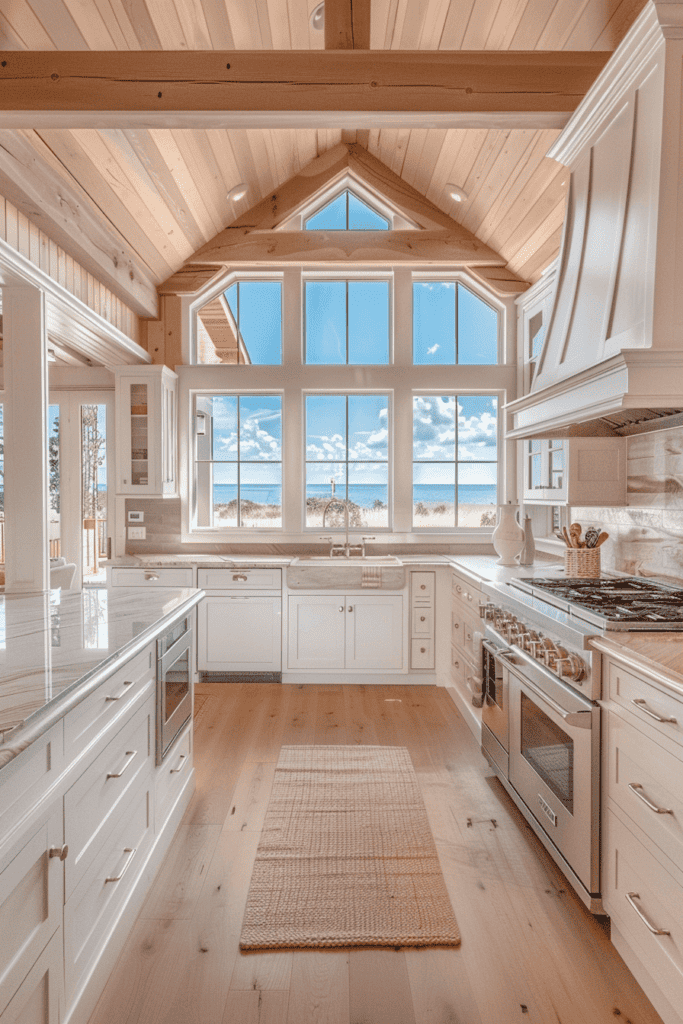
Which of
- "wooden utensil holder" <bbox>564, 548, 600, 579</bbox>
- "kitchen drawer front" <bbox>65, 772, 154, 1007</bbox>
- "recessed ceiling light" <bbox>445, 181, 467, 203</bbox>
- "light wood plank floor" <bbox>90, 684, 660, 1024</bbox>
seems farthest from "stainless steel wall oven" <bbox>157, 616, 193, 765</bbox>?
"recessed ceiling light" <bbox>445, 181, 467, 203</bbox>

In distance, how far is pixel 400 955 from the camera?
1.81 metres

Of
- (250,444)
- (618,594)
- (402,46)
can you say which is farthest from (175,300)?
(618,594)

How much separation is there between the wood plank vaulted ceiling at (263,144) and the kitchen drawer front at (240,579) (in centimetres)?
219

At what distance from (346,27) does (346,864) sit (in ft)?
10.5

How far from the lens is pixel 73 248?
10.4ft

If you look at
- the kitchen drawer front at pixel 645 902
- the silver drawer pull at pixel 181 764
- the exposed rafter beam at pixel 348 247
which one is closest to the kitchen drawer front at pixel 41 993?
the silver drawer pull at pixel 181 764

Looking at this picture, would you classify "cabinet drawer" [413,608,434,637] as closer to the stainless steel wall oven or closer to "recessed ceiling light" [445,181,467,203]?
the stainless steel wall oven

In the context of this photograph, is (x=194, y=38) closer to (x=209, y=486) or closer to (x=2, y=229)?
(x=2, y=229)

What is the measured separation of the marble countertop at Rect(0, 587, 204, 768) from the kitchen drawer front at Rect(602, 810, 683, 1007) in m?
1.48

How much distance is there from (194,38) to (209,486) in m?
2.87

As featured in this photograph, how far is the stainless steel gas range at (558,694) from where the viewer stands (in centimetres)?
192

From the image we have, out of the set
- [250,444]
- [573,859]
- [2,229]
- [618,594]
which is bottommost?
[573,859]

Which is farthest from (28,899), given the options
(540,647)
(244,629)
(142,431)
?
(142,431)

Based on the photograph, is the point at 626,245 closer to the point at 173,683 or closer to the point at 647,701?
the point at 647,701
